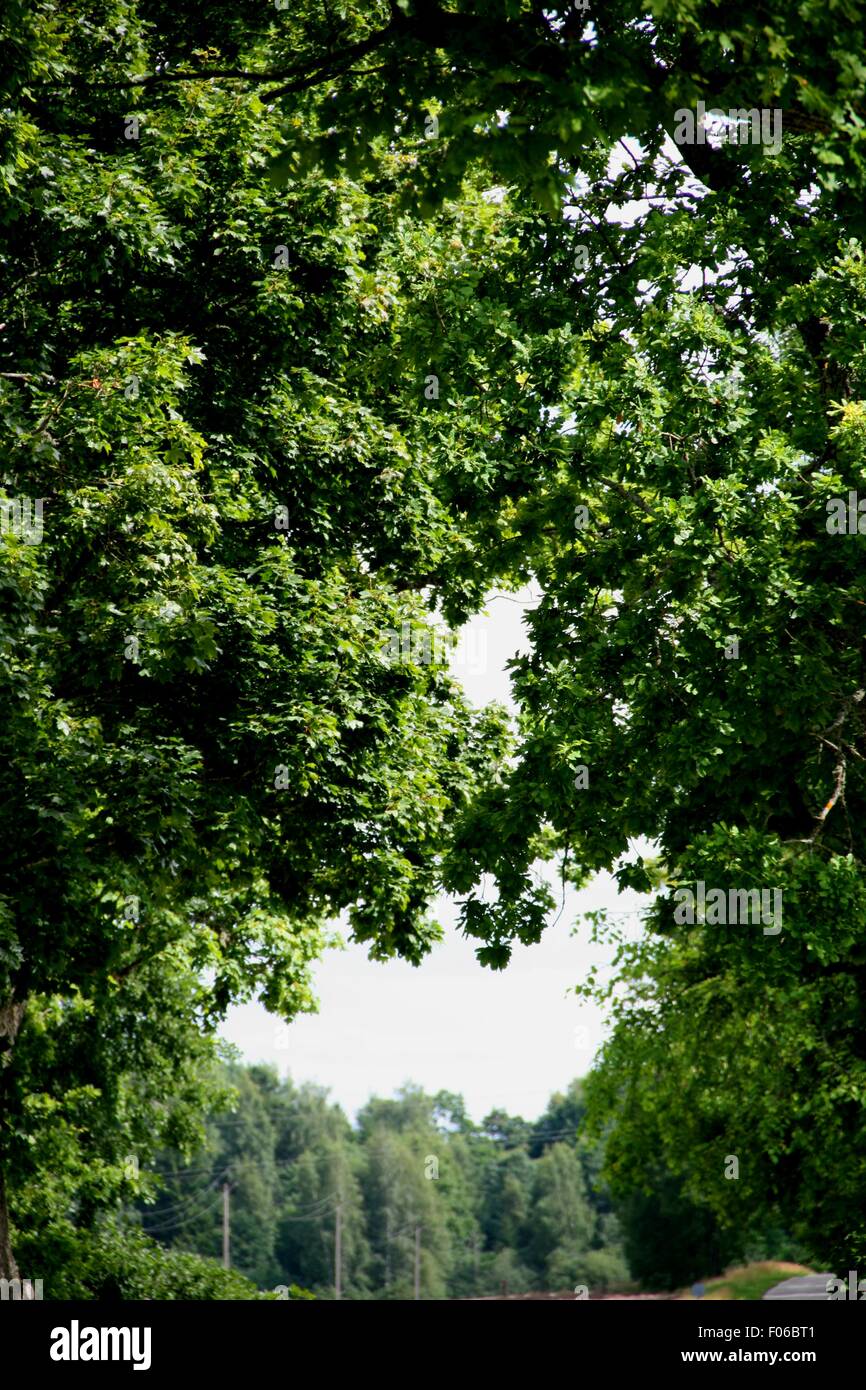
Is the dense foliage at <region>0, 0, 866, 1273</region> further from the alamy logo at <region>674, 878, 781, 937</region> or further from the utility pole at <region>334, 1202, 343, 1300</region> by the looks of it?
the utility pole at <region>334, 1202, 343, 1300</region>

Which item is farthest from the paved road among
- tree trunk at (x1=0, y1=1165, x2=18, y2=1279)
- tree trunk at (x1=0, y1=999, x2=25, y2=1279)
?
tree trunk at (x1=0, y1=1165, x2=18, y2=1279)

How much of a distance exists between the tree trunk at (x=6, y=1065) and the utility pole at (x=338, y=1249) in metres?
95.0

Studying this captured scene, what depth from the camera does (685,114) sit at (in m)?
10.2

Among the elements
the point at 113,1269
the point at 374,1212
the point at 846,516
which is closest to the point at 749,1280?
the point at 113,1269

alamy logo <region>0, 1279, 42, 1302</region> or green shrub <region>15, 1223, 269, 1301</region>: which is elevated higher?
alamy logo <region>0, 1279, 42, 1302</region>

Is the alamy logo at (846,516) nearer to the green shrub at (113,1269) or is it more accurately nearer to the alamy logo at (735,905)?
the alamy logo at (735,905)

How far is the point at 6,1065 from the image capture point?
17.9 metres

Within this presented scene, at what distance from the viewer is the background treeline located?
108 meters

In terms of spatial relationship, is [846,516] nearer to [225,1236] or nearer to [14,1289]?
[14,1289]
